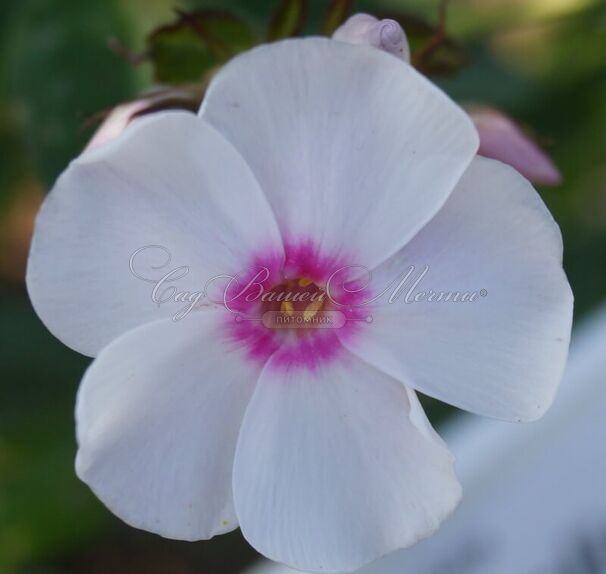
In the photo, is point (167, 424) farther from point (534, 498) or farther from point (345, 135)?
point (534, 498)

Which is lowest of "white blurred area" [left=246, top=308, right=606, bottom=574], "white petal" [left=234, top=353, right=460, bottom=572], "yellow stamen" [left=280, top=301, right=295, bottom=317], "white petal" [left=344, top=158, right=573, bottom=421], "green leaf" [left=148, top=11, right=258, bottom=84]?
"white blurred area" [left=246, top=308, right=606, bottom=574]

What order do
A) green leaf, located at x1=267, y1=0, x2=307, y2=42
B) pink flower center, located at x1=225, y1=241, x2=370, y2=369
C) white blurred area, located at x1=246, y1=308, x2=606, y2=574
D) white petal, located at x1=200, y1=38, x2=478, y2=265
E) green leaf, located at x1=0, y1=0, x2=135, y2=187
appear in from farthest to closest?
green leaf, located at x1=0, y1=0, x2=135, y2=187 < white blurred area, located at x1=246, y1=308, x2=606, y2=574 < green leaf, located at x1=267, y1=0, x2=307, y2=42 < pink flower center, located at x1=225, y1=241, x2=370, y2=369 < white petal, located at x1=200, y1=38, x2=478, y2=265

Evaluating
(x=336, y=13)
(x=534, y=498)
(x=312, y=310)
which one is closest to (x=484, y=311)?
(x=312, y=310)

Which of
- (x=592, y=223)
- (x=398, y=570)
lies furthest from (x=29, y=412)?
(x=592, y=223)

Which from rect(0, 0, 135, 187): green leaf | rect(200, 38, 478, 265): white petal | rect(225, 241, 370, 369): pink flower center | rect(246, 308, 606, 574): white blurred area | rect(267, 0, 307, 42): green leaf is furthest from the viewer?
rect(0, 0, 135, 187): green leaf

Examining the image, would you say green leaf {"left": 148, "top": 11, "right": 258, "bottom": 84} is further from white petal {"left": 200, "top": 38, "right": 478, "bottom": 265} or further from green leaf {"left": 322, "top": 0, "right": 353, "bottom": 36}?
white petal {"left": 200, "top": 38, "right": 478, "bottom": 265}

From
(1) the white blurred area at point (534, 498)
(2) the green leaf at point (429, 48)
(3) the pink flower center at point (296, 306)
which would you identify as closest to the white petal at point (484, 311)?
(3) the pink flower center at point (296, 306)

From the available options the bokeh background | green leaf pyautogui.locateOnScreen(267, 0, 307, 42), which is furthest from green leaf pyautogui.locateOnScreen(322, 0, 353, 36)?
the bokeh background

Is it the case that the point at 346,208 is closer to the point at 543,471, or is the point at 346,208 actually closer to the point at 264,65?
the point at 264,65
